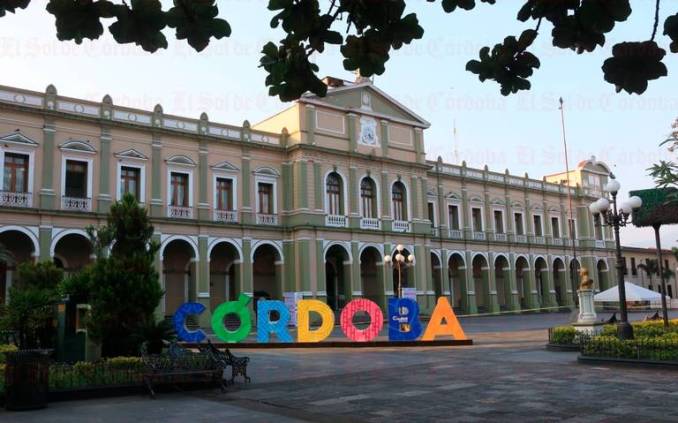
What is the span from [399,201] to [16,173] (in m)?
20.1

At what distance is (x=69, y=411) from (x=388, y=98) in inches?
1172

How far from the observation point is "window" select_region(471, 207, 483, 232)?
1724 inches

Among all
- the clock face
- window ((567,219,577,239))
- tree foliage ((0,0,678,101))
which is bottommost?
tree foliage ((0,0,678,101))

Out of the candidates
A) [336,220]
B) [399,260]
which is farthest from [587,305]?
[336,220]

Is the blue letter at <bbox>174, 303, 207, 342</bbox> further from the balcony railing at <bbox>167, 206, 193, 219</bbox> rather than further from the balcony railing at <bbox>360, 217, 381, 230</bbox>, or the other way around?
the balcony railing at <bbox>360, 217, 381, 230</bbox>

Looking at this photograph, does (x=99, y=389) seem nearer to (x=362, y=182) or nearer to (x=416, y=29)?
(x=416, y=29)

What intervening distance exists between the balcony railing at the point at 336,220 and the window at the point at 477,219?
45.0 feet

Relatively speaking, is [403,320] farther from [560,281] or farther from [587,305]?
[560,281]

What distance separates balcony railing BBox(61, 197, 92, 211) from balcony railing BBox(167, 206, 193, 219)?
363 cm

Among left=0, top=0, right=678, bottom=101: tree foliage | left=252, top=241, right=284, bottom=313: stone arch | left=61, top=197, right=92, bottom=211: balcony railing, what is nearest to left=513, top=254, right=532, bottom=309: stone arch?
left=252, top=241, right=284, bottom=313: stone arch

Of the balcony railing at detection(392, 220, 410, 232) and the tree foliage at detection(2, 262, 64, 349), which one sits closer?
the tree foliage at detection(2, 262, 64, 349)

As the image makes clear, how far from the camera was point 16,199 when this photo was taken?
24844 millimetres

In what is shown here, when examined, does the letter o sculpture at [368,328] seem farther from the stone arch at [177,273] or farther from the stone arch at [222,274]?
the stone arch at [222,274]

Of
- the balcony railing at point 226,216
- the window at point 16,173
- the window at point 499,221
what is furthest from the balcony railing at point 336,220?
the window at point 499,221
